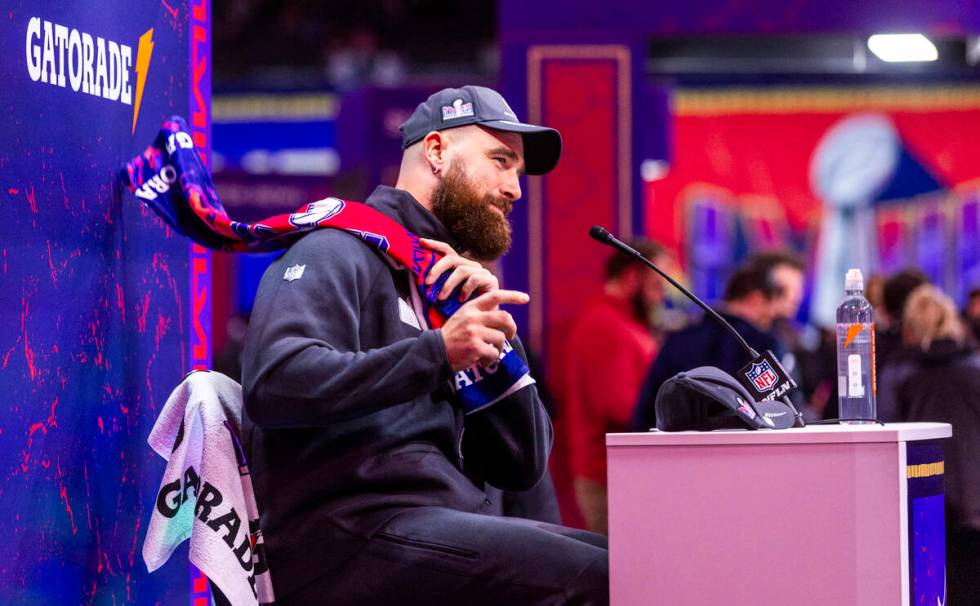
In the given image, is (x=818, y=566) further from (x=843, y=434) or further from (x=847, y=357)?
(x=847, y=357)

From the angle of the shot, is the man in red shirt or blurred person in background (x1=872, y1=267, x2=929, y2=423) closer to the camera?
blurred person in background (x1=872, y1=267, x2=929, y2=423)

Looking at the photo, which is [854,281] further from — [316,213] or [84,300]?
[84,300]

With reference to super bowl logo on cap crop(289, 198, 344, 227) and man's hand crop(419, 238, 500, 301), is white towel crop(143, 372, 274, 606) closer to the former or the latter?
super bowl logo on cap crop(289, 198, 344, 227)

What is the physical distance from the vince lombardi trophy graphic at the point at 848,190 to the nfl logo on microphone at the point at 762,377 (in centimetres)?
1060

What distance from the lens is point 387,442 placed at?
2.63 meters

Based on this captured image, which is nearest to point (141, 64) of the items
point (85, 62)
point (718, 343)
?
point (85, 62)

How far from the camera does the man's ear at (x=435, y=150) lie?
3.04m

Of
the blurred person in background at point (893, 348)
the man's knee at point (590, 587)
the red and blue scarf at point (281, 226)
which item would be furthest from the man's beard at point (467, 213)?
the blurred person in background at point (893, 348)

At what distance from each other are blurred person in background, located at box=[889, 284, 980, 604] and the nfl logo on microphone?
1.62m

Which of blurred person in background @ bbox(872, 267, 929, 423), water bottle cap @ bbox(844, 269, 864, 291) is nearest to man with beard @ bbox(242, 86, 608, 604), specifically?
water bottle cap @ bbox(844, 269, 864, 291)

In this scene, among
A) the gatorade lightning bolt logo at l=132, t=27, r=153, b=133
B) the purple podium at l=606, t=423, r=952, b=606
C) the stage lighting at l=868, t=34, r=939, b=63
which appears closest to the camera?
the purple podium at l=606, t=423, r=952, b=606

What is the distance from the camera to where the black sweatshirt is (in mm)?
2459

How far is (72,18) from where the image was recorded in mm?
2775

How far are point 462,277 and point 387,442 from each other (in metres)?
0.35
